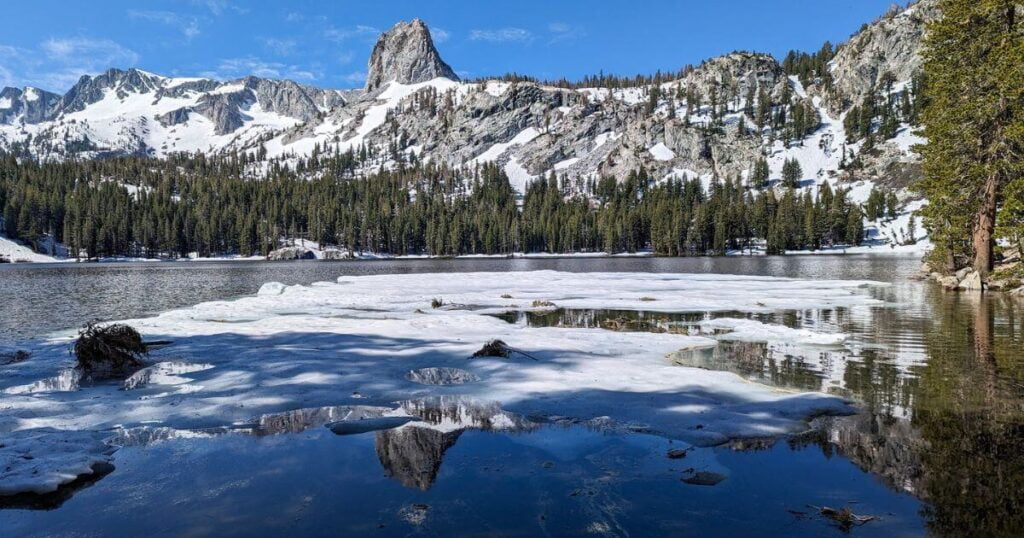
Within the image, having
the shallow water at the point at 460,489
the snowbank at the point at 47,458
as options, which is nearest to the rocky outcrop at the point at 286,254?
the snowbank at the point at 47,458

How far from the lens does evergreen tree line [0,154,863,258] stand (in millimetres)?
136625

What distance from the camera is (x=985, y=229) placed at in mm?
31234

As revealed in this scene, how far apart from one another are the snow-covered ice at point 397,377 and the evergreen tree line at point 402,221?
412 feet

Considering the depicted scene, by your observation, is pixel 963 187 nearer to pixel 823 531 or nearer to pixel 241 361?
pixel 823 531

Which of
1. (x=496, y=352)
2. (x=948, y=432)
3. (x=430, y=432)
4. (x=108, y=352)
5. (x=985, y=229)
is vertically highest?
(x=985, y=229)

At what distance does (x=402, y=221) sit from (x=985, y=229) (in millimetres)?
146620

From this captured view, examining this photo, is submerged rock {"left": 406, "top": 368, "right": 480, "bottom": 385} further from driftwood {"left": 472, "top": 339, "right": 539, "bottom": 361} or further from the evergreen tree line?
the evergreen tree line

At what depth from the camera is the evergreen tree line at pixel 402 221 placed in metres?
137

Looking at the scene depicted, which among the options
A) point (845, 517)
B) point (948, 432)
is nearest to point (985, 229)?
point (948, 432)

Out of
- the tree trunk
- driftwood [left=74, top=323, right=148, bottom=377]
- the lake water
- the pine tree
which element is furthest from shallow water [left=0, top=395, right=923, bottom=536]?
the tree trunk

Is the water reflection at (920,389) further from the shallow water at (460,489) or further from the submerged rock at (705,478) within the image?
the submerged rock at (705,478)

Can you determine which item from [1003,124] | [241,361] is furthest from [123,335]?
[1003,124]

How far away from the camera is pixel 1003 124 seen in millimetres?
28594

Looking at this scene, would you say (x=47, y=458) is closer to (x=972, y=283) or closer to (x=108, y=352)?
(x=108, y=352)
